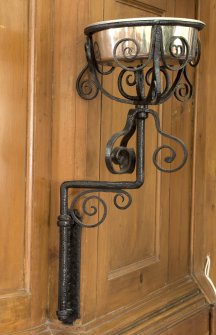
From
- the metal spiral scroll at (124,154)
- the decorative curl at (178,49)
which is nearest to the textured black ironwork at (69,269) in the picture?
the metal spiral scroll at (124,154)

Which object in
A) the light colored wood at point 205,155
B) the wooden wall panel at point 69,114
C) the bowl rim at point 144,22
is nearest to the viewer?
the bowl rim at point 144,22

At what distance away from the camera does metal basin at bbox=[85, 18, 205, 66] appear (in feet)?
3.75

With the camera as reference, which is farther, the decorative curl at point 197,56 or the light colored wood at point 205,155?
the light colored wood at point 205,155

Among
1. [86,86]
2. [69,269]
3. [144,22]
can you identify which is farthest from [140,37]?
[69,269]

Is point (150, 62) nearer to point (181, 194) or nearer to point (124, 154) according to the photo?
point (124, 154)

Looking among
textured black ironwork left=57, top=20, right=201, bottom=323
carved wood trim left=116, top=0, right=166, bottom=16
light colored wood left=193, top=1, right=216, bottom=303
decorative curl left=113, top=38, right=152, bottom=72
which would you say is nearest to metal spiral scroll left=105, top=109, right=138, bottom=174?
textured black ironwork left=57, top=20, right=201, bottom=323

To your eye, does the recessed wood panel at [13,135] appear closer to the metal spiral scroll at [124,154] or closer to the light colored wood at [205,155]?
the metal spiral scroll at [124,154]

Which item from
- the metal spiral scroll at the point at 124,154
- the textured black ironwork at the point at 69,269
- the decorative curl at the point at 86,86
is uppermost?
the decorative curl at the point at 86,86

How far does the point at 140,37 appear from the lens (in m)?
1.15

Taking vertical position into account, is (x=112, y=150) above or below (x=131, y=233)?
above

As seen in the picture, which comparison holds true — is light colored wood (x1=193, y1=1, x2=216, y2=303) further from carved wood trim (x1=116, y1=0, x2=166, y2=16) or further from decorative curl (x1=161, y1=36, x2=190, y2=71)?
decorative curl (x1=161, y1=36, x2=190, y2=71)

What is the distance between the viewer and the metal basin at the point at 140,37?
114 cm

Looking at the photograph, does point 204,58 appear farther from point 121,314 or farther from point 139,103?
point 121,314

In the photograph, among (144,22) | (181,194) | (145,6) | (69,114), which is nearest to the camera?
(144,22)
